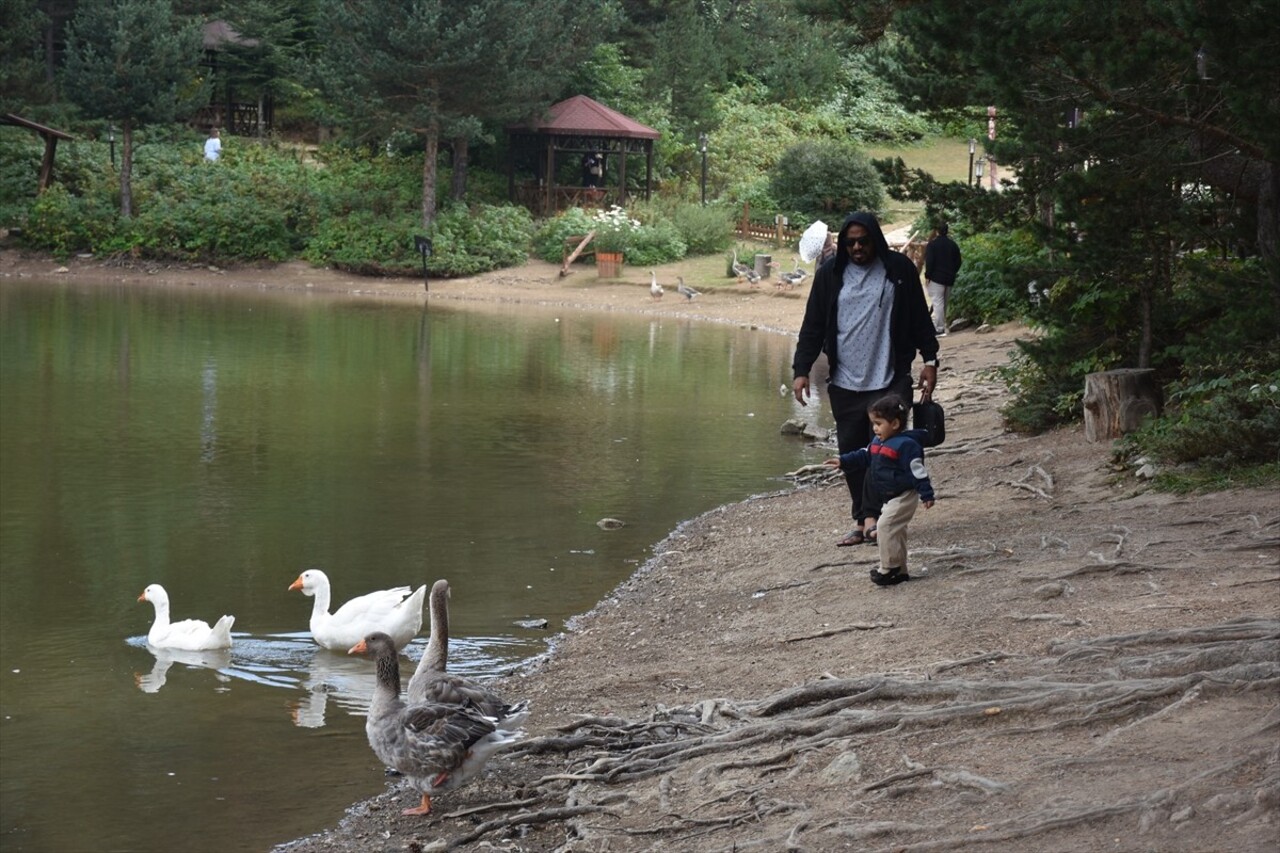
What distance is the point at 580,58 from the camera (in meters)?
54.5

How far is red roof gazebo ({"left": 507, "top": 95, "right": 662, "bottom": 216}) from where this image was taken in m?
52.2

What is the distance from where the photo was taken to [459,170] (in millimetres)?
51406

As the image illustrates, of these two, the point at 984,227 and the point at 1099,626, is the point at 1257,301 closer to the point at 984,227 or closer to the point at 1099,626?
the point at 1099,626

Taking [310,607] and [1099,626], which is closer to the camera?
[1099,626]

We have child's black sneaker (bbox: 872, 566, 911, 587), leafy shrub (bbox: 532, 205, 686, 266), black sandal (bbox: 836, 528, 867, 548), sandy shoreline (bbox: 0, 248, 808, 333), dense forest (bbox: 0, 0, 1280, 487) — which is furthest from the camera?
leafy shrub (bbox: 532, 205, 686, 266)

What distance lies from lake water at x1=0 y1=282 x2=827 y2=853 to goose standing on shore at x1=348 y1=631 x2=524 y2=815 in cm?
65

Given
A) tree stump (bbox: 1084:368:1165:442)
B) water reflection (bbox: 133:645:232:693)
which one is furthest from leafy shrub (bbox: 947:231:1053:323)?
water reflection (bbox: 133:645:232:693)

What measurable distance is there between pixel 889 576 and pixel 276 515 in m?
7.43

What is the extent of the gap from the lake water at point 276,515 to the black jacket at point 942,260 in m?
2.80

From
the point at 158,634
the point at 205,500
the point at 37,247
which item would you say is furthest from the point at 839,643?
the point at 37,247

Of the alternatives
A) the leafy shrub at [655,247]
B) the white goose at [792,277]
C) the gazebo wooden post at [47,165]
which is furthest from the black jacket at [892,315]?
the gazebo wooden post at [47,165]

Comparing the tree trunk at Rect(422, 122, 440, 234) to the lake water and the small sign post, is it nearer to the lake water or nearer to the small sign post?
the small sign post

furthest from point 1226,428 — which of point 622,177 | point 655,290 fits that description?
point 622,177

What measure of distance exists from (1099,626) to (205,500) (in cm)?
1047
